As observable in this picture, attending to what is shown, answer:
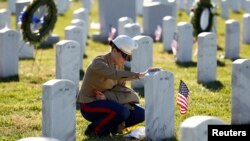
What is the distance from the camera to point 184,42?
589 inches

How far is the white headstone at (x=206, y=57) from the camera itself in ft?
41.0

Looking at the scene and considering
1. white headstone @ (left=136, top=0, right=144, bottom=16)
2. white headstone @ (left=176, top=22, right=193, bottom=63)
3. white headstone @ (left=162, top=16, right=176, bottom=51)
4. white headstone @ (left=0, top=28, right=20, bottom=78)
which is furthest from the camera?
white headstone @ (left=136, top=0, right=144, bottom=16)

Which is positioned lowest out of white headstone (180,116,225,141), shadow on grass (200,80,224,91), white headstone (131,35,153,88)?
shadow on grass (200,80,224,91)

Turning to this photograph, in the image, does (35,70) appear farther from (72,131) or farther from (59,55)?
(72,131)

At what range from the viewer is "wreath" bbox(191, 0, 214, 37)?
16.8m

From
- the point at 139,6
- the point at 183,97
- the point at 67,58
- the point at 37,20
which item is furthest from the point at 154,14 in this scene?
the point at 183,97

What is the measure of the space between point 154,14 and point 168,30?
2.22 meters

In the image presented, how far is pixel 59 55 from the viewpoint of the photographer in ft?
35.3

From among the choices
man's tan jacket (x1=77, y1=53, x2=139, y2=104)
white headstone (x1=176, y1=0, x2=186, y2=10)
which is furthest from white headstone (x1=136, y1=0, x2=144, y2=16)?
man's tan jacket (x1=77, y1=53, x2=139, y2=104)

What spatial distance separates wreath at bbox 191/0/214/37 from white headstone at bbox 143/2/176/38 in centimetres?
183

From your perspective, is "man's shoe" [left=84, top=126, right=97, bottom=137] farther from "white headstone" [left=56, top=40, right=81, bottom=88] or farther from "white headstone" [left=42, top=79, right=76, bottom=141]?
"white headstone" [left=56, top=40, right=81, bottom=88]

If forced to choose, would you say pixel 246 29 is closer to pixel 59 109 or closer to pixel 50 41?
pixel 50 41

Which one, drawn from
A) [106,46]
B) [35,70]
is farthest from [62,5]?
[35,70]

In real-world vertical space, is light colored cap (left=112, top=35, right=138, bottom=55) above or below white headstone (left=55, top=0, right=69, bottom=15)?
above
